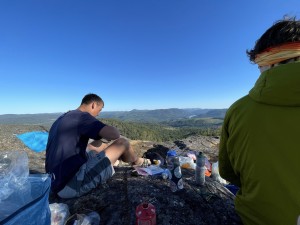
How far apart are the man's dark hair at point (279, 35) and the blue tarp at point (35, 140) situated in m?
8.69

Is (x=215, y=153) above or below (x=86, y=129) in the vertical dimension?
below

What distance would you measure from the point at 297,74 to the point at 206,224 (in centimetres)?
222

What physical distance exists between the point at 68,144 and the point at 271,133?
3.26 m

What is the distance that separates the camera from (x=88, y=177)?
385 centimetres

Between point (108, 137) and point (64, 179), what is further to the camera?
point (108, 137)

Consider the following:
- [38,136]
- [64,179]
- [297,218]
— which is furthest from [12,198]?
[38,136]

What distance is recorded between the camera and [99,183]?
3.98 metres

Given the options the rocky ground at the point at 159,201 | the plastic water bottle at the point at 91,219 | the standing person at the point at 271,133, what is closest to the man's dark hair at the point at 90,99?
the rocky ground at the point at 159,201

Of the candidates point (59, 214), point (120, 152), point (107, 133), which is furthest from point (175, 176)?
point (59, 214)

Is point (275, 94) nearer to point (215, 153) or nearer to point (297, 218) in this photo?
point (297, 218)

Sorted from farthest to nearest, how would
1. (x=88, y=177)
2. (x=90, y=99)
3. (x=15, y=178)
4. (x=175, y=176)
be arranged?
1. (x=90, y=99)
2. (x=88, y=177)
3. (x=175, y=176)
4. (x=15, y=178)

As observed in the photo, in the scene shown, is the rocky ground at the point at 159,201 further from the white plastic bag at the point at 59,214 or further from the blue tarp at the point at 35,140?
the blue tarp at the point at 35,140

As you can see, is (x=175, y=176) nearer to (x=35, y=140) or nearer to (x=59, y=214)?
(x=59, y=214)

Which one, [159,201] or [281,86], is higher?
[281,86]
